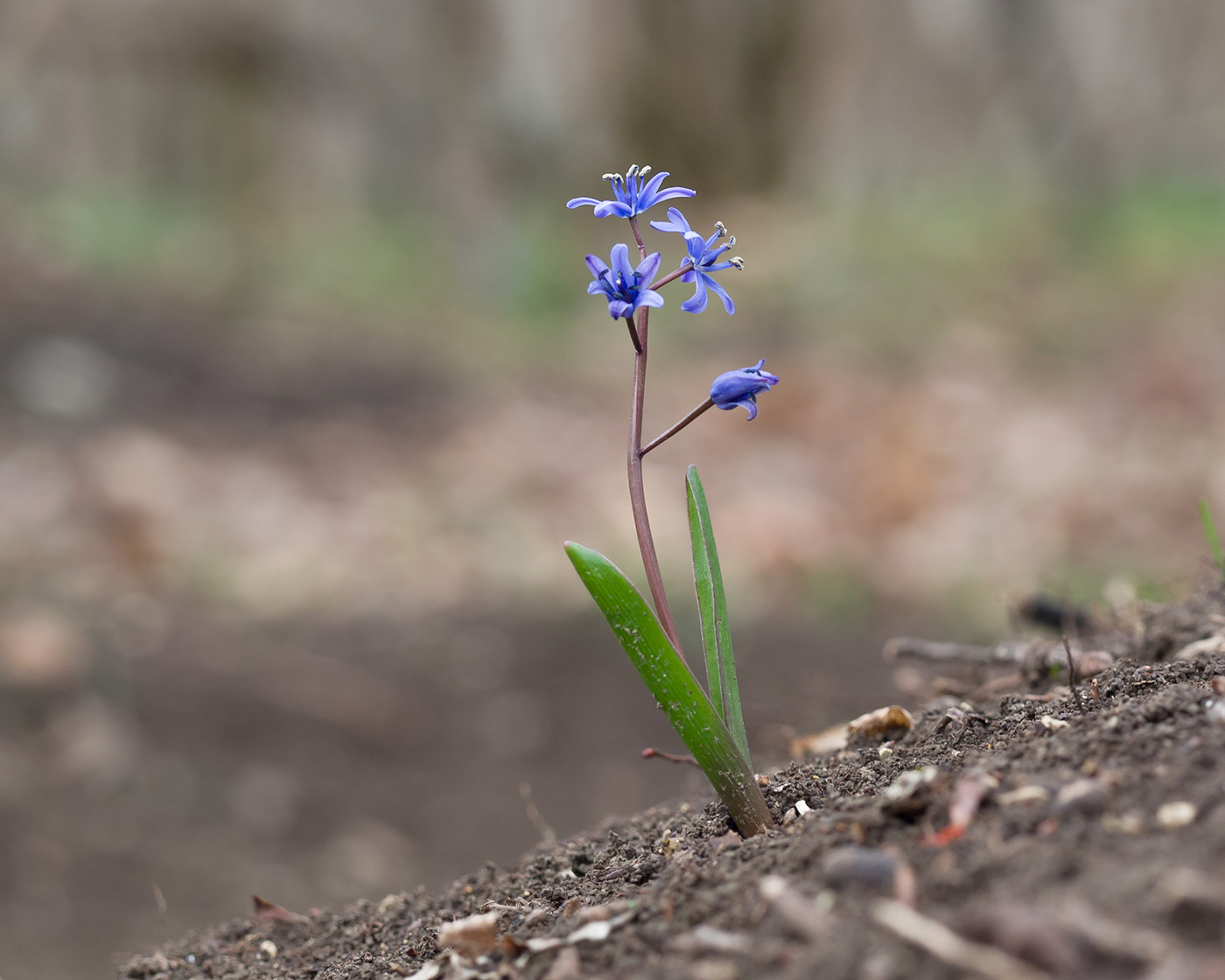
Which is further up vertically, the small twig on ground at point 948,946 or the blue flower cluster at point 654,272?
the blue flower cluster at point 654,272

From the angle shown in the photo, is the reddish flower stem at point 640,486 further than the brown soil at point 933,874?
Yes

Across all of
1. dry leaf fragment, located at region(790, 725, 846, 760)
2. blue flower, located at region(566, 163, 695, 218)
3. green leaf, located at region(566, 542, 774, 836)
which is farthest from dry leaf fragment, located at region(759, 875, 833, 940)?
dry leaf fragment, located at region(790, 725, 846, 760)

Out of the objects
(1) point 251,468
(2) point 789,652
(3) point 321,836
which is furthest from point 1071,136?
(3) point 321,836

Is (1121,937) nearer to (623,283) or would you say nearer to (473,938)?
(473,938)

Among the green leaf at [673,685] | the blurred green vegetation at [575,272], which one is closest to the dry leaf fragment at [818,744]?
the green leaf at [673,685]

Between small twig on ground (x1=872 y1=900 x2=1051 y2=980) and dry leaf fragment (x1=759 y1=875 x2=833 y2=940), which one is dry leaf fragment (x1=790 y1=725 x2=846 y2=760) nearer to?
dry leaf fragment (x1=759 y1=875 x2=833 y2=940)

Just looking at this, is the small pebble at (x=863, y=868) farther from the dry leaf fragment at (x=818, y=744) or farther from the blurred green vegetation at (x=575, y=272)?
the blurred green vegetation at (x=575, y=272)

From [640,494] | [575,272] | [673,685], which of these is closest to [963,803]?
[673,685]
